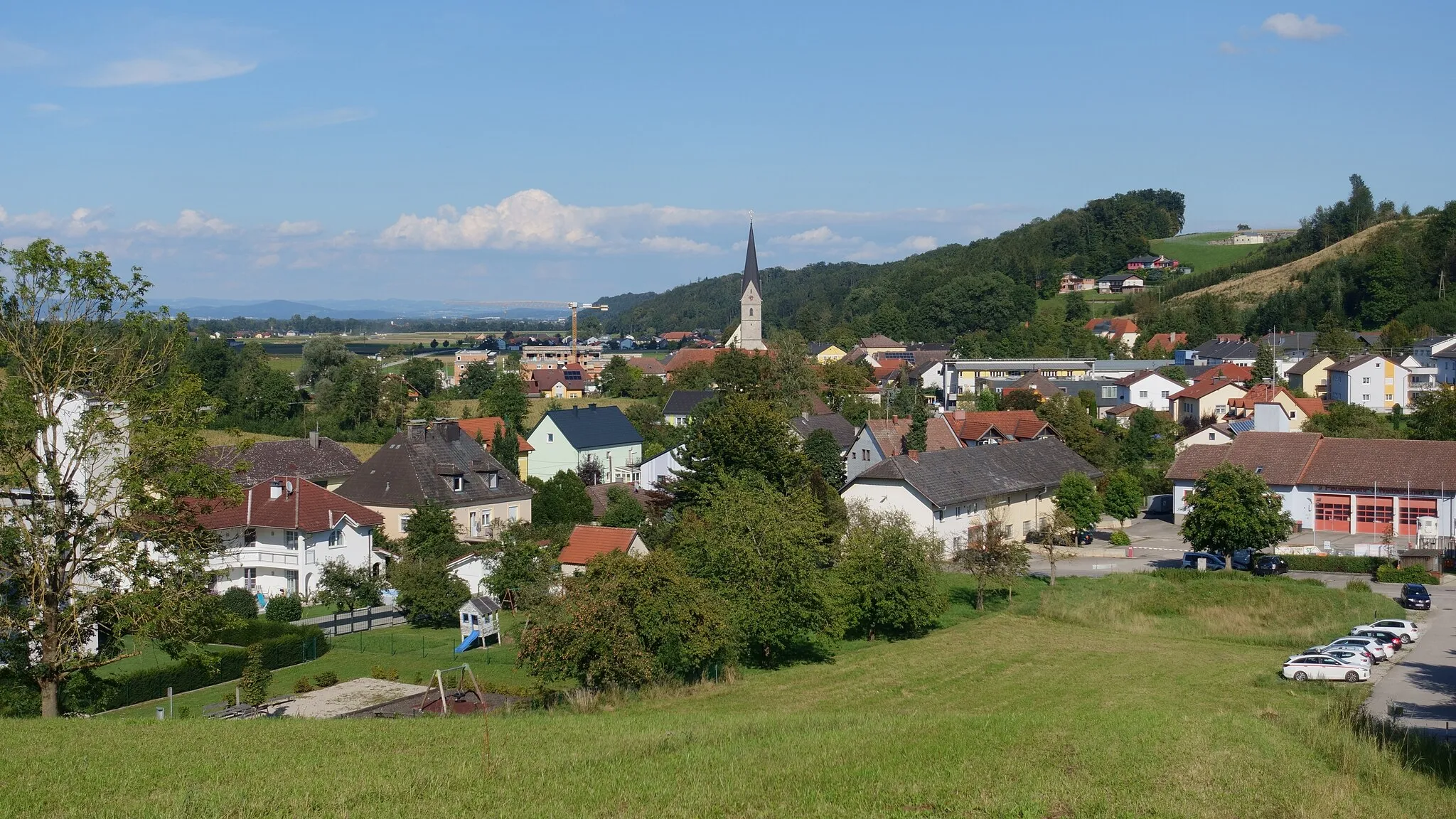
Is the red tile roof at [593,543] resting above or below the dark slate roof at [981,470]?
below

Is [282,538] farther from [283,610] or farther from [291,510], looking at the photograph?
[283,610]

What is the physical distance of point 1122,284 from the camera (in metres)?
144

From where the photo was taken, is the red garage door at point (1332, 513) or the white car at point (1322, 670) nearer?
the white car at point (1322, 670)

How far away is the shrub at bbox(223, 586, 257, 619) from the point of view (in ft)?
103

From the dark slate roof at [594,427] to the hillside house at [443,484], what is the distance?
1308cm

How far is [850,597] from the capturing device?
28484 mm

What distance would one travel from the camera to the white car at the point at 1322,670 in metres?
22.2

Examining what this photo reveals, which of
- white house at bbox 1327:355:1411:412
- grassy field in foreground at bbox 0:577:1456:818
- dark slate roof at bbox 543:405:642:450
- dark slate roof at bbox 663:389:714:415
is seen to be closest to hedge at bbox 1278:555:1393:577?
grassy field in foreground at bbox 0:577:1456:818

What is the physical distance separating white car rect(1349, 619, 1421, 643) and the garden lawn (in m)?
19.3

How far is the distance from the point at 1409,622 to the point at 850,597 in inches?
526

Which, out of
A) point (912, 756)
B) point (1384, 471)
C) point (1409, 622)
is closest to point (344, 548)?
point (912, 756)

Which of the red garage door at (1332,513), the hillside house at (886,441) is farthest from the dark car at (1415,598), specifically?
the hillside house at (886,441)

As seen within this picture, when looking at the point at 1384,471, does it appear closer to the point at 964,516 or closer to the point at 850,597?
the point at 964,516

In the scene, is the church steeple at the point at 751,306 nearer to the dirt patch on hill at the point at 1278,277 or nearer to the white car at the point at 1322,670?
the dirt patch on hill at the point at 1278,277
